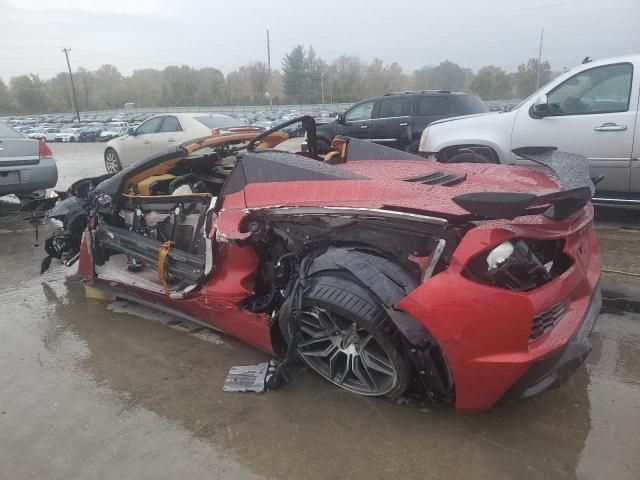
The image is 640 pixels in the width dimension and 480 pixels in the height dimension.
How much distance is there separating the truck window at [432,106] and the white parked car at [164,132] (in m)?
3.70

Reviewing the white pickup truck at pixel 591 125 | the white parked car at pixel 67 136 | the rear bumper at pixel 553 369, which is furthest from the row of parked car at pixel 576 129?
the white parked car at pixel 67 136

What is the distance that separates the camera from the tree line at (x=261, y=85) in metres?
64.1

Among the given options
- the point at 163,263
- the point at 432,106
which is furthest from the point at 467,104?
the point at 163,263

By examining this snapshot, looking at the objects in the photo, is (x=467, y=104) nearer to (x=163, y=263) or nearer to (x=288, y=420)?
(x=163, y=263)

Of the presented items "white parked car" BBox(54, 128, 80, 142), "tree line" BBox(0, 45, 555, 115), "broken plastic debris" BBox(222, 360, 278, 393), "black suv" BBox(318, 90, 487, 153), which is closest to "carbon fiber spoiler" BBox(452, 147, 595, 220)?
"broken plastic debris" BBox(222, 360, 278, 393)

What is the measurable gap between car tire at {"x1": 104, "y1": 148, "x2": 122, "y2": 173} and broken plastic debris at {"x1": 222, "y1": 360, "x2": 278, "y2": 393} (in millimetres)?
10773

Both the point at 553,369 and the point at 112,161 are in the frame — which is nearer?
the point at 553,369

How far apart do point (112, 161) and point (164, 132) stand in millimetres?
2354

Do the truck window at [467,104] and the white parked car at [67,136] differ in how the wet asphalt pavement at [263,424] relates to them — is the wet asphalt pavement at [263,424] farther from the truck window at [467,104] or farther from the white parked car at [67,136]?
the white parked car at [67,136]

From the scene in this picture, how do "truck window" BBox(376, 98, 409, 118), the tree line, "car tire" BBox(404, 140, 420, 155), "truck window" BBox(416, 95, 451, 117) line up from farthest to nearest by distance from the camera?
the tree line, "truck window" BBox(376, 98, 409, 118), "truck window" BBox(416, 95, 451, 117), "car tire" BBox(404, 140, 420, 155)

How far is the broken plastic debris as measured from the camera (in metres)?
2.69

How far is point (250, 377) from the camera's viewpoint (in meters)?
2.79

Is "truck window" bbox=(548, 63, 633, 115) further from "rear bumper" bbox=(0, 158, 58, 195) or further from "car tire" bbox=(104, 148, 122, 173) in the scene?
"car tire" bbox=(104, 148, 122, 173)

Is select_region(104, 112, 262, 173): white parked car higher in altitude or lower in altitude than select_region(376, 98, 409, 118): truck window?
lower
